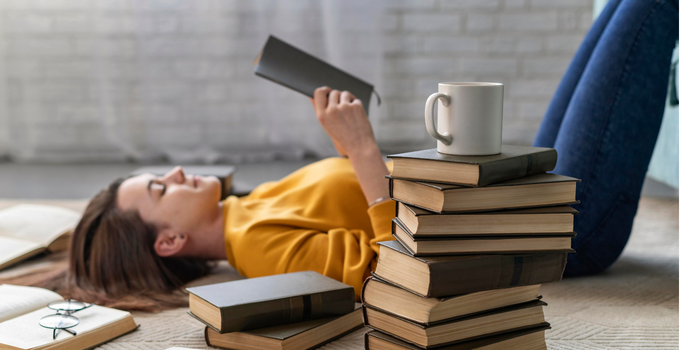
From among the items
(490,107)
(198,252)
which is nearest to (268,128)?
(198,252)

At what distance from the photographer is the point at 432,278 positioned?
729 millimetres

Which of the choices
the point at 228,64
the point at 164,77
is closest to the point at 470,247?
the point at 228,64

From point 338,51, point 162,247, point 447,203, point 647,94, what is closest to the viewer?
point 447,203

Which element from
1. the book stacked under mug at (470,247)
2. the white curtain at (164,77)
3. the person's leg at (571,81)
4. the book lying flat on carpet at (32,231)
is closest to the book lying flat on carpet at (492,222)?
the book stacked under mug at (470,247)

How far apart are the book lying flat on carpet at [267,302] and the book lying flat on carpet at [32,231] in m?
0.79

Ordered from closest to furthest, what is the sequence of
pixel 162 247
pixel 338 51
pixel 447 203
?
pixel 447 203 < pixel 162 247 < pixel 338 51

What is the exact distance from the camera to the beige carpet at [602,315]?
0.98 m

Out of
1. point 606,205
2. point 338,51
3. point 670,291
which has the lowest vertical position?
point 670,291

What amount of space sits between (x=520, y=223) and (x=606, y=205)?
55cm

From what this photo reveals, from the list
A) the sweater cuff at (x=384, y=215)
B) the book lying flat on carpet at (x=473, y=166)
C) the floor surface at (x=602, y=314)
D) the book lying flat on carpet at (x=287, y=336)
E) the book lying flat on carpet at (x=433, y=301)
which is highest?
the book lying flat on carpet at (x=473, y=166)

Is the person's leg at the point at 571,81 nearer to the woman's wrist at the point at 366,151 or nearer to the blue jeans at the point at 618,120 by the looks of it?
the blue jeans at the point at 618,120

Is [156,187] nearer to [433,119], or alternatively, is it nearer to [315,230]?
[315,230]

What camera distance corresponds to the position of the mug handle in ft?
2.49

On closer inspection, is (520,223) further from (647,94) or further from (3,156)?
(3,156)
